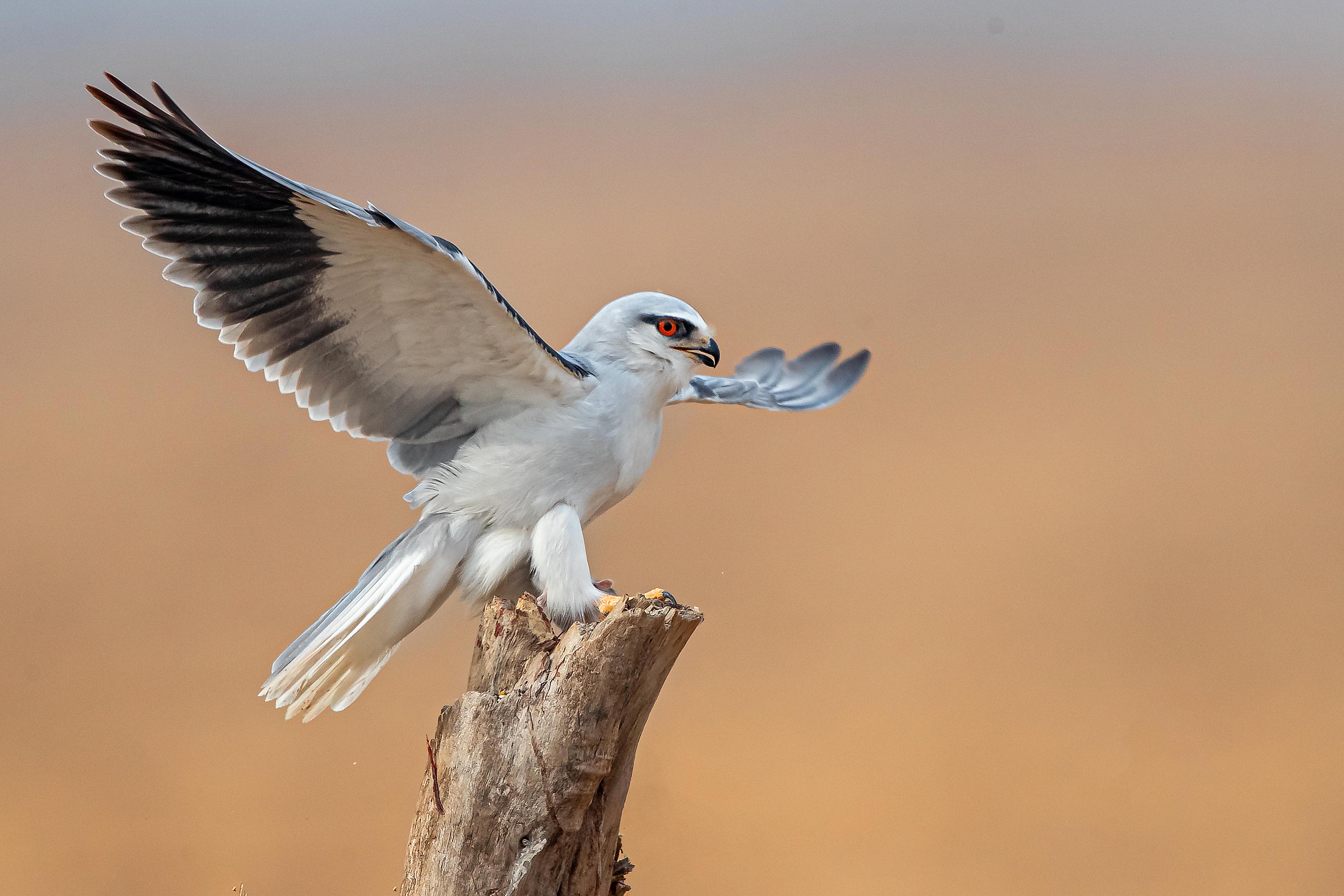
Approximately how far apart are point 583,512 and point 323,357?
2.21ft

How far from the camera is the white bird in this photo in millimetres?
1862

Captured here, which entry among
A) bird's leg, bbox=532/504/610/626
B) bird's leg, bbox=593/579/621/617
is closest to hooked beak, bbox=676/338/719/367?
bird's leg, bbox=532/504/610/626

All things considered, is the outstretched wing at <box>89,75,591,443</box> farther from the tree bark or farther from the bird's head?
the tree bark

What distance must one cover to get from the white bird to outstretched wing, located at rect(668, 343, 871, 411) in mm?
699

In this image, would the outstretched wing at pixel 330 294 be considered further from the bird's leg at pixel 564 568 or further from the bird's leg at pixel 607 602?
the bird's leg at pixel 607 602

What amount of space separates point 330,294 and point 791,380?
1988 mm

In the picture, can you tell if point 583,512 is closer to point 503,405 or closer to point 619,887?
point 503,405

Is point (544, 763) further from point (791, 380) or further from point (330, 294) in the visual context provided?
point (791, 380)

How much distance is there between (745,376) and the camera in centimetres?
360

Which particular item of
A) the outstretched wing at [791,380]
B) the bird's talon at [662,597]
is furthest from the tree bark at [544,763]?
the outstretched wing at [791,380]

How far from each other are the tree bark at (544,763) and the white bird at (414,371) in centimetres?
30

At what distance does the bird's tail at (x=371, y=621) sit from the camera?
2131mm

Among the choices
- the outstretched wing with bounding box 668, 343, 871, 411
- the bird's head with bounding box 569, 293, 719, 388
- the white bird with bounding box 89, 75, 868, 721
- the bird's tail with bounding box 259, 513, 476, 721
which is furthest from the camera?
the outstretched wing with bounding box 668, 343, 871, 411

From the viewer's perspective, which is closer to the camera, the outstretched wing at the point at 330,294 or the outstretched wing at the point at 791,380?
the outstretched wing at the point at 330,294
